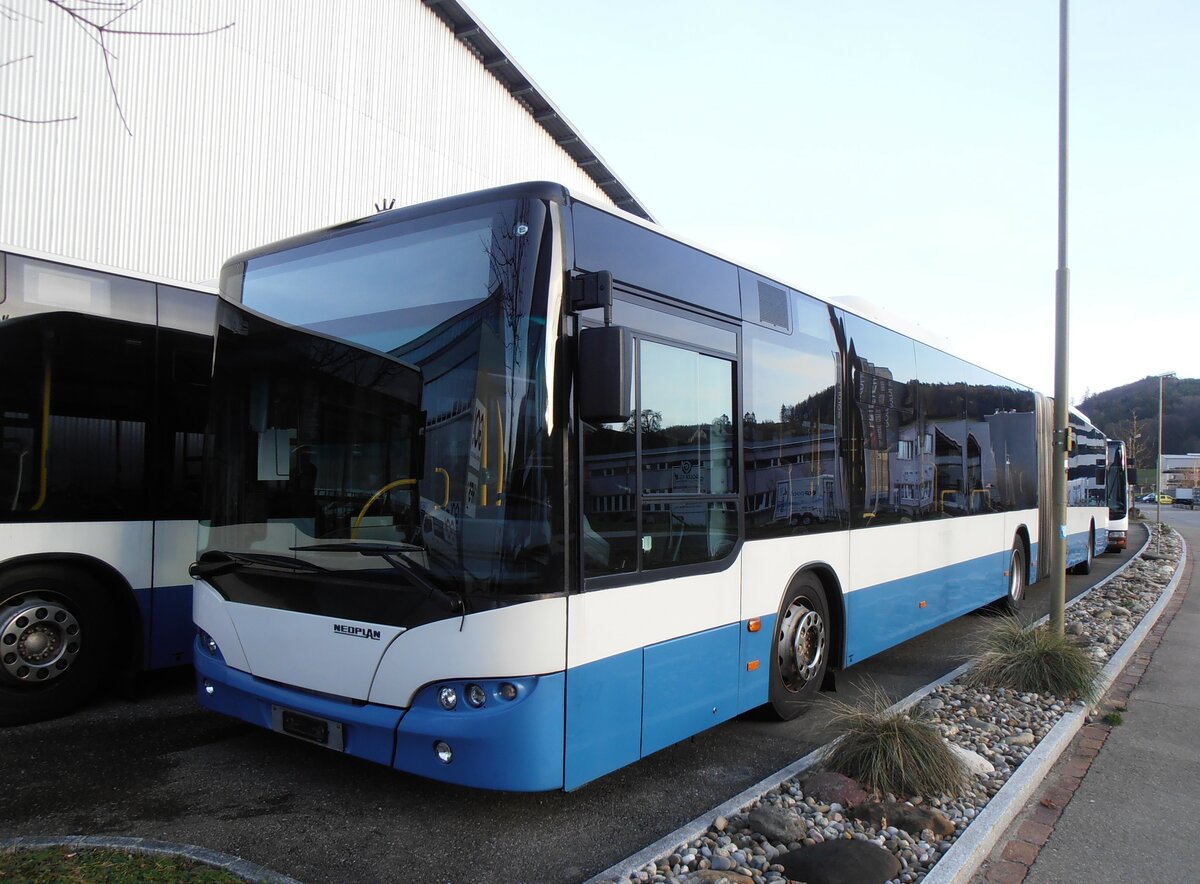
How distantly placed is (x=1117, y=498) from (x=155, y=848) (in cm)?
2592

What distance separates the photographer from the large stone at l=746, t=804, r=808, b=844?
409 centimetres

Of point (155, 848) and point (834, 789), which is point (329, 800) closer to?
point (155, 848)

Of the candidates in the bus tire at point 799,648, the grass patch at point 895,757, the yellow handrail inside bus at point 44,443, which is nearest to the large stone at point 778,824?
the grass patch at point 895,757

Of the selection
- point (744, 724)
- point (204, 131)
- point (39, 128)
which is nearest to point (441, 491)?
point (744, 724)

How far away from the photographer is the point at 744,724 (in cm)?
629

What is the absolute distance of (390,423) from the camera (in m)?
4.28

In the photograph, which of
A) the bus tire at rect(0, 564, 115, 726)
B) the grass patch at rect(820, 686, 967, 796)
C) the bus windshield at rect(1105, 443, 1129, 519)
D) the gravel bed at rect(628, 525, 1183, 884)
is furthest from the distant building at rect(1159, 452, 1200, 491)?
the bus tire at rect(0, 564, 115, 726)

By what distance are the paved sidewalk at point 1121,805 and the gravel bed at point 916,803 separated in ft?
0.74

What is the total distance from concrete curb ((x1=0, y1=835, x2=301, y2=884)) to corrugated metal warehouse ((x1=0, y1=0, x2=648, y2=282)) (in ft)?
28.9

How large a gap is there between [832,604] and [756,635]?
140 cm

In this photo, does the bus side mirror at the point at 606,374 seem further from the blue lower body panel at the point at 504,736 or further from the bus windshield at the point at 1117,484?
the bus windshield at the point at 1117,484

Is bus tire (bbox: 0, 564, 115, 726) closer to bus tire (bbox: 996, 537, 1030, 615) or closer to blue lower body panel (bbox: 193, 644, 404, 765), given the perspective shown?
blue lower body panel (bbox: 193, 644, 404, 765)

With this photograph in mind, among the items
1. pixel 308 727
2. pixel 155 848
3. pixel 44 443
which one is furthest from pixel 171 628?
pixel 155 848

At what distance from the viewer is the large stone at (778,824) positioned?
13.4 ft
